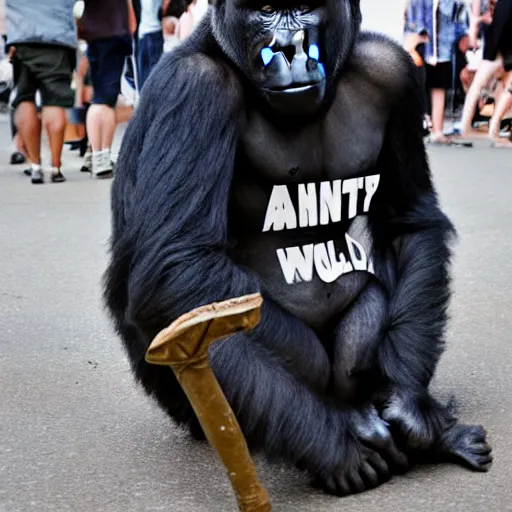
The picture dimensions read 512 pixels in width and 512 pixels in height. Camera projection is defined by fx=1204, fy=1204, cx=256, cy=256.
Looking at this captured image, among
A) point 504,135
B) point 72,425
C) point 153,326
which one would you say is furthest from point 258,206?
point 504,135

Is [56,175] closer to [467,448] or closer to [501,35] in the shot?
[501,35]

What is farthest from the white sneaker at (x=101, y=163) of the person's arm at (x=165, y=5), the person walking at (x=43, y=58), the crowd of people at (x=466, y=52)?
the crowd of people at (x=466, y=52)

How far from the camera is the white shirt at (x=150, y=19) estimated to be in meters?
12.5

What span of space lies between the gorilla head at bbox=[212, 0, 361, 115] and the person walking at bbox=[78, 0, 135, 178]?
20.7ft

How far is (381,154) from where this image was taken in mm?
3436

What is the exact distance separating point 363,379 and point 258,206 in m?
0.57

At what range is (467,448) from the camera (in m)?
3.22

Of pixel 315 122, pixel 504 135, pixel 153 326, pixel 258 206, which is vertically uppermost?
pixel 315 122

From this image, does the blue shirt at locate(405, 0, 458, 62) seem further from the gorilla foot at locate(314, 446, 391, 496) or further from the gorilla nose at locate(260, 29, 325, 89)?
the gorilla foot at locate(314, 446, 391, 496)

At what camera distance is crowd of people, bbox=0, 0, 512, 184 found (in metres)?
8.98

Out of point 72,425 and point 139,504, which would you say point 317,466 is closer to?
point 139,504

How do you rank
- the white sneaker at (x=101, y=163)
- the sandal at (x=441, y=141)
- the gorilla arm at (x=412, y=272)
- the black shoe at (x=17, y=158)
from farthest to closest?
the sandal at (x=441, y=141), the black shoe at (x=17, y=158), the white sneaker at (x=101, y=163), the gorilla arm at (x=412, y=272)

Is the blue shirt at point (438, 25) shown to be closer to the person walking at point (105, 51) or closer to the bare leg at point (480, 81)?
the bare leg at point (480, 81)

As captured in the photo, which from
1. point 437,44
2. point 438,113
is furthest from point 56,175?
point 437,44
